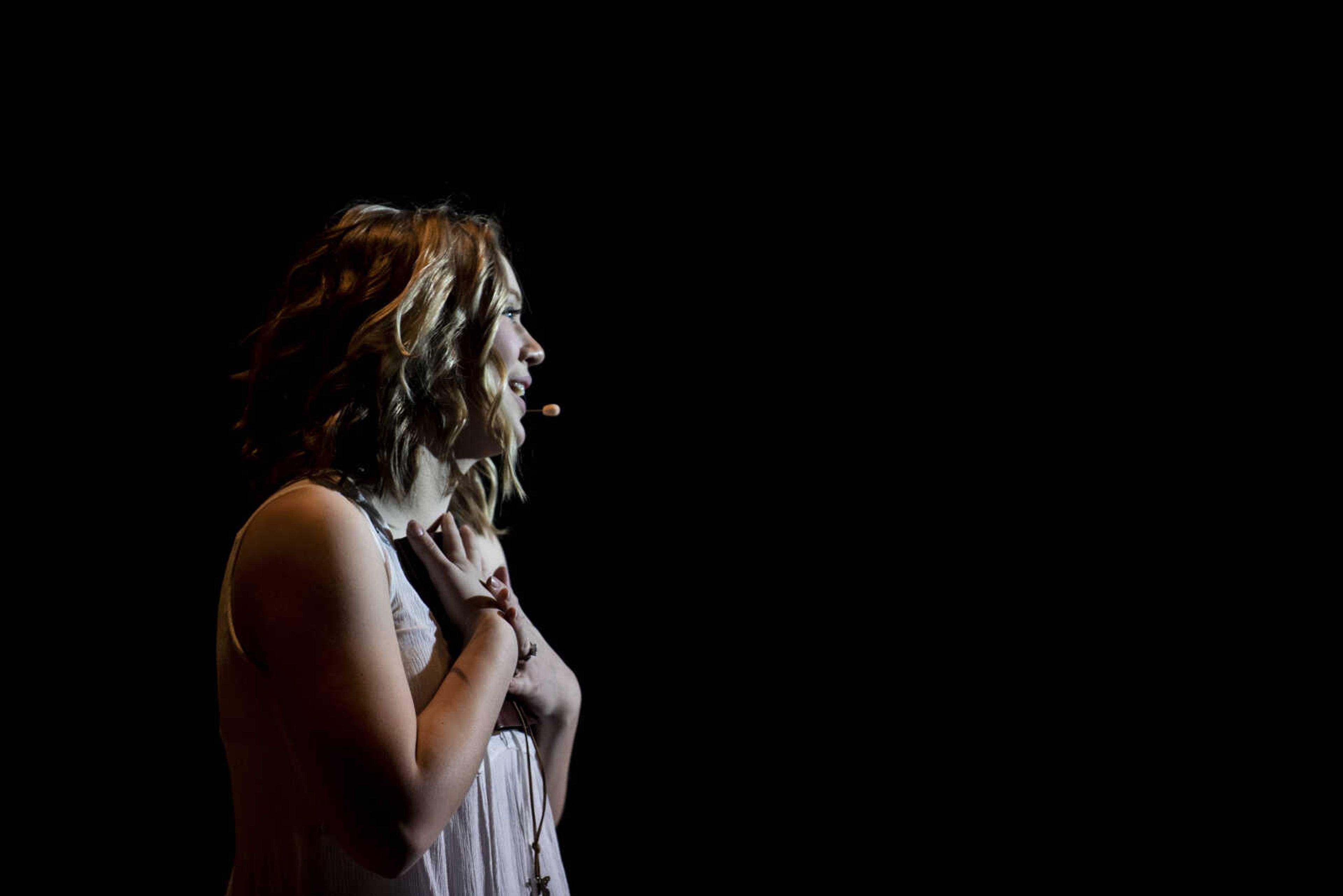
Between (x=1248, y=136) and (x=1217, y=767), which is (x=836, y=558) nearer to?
(x=1217, y=767)

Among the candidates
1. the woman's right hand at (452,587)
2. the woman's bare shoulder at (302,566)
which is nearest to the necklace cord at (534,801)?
the woman's right hand at (452,587)

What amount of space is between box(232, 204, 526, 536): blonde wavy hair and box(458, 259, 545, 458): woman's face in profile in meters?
0.01

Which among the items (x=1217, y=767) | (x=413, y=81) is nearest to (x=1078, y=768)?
(x=1217, y=767)

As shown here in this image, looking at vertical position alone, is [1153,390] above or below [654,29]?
below

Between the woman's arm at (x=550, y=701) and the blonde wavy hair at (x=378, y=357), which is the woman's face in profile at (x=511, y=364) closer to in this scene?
the blonde wavy hair at (x=378, y=357)

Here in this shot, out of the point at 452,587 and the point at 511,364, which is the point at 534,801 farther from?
the point at 511,364

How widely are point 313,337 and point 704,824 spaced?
145 centimetres

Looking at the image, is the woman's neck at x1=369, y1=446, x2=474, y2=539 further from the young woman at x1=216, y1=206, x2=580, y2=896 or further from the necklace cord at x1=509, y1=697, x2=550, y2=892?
the necklace cord at x1=509, y1=697, x2=550, y2=892

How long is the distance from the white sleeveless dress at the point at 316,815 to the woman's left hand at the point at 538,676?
85mm

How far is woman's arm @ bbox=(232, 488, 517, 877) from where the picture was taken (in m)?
0.86

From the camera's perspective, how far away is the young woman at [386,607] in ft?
2.88

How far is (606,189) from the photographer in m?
2.11

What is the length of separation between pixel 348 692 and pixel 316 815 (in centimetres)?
17

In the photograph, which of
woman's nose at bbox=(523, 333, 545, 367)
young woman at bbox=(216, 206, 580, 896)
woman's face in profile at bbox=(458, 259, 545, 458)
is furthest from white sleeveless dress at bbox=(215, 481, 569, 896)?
woman's nose at bbox=(523, 333, 545, 367)
